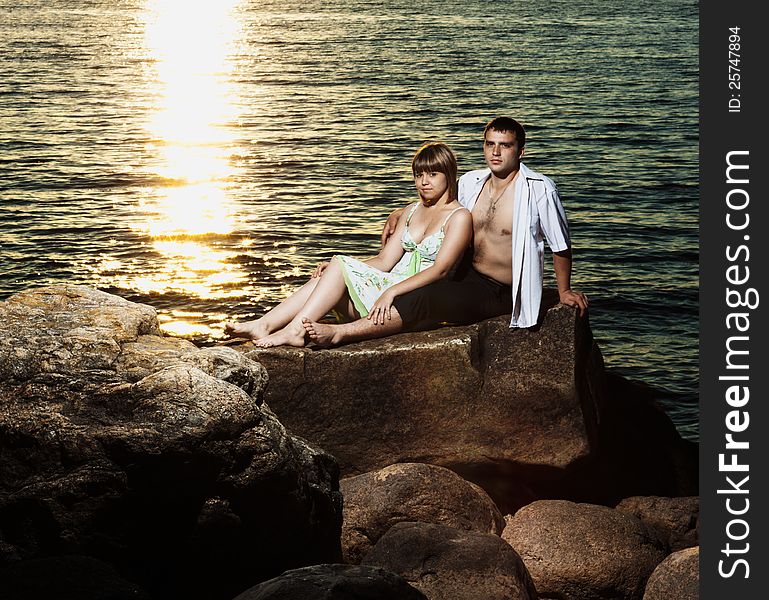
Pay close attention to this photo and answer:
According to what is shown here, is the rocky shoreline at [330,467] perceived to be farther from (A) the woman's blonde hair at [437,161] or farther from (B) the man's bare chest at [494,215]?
Result: (A) the woman's blonde hair at [437,161]

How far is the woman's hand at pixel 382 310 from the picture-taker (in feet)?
27.3

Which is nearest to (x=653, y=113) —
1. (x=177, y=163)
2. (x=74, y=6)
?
(x=177, y=163)

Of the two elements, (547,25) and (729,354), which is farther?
(547,25)

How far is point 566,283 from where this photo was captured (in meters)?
8.36

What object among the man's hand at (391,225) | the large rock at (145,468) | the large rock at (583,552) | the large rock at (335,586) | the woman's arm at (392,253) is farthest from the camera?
the man's hand at (391,225)

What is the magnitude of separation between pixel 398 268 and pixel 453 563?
2.59m

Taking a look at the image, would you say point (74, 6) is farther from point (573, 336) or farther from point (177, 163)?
point (573, 336)

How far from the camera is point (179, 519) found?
6336 millimetres

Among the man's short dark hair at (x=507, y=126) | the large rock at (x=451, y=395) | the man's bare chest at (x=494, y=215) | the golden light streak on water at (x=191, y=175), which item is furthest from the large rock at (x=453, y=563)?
the golden light streak on water at (x=191, y=175)

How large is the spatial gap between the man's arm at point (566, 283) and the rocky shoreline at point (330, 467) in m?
0.10

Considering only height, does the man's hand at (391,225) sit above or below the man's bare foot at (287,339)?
above

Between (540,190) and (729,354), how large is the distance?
6.61 ft

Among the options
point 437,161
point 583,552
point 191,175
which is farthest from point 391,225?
point 191,175

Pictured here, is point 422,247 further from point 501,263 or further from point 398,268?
point 501,263
